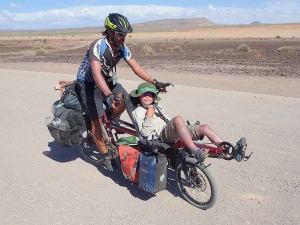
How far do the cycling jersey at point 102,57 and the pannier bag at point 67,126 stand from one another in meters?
0.57

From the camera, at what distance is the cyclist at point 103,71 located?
14.2 ft

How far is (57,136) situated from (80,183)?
797mm

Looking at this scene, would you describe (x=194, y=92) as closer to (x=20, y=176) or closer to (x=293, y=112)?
(x=293, y=112)

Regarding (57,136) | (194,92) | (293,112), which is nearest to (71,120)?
(57,136)

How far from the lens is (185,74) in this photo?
59.9 feet

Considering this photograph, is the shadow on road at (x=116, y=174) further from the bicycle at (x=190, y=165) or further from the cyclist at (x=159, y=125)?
the cyclist at (x=159, y=125)

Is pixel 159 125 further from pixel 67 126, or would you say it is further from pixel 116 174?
pixel 67 126

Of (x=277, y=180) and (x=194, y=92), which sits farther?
(x=194, y=92)

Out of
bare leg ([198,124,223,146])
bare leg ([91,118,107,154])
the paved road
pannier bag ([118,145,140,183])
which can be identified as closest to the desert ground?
the paved road

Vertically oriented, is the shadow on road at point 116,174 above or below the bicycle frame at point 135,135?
below

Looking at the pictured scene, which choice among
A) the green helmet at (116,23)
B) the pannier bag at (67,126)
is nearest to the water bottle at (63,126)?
the pannier bag at (67,126)

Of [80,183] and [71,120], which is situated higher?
[71,120]

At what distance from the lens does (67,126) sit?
4.89m

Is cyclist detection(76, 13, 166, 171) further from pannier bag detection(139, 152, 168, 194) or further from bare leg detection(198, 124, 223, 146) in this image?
bare leg detection(198, 124, 223, 146)
